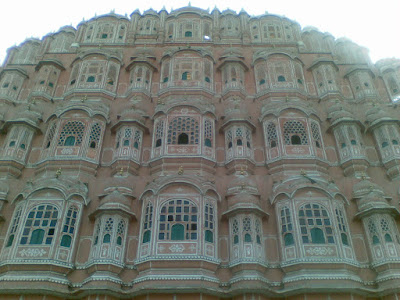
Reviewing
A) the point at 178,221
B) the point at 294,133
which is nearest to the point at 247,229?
the point at 178,221

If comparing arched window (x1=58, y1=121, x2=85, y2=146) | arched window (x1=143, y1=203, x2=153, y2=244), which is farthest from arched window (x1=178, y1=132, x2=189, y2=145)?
arched window (x1=58, y1=121, x2=85, y2=146)

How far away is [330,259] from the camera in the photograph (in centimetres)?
1433

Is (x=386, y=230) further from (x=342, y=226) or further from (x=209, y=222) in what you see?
(x=209, y=222)

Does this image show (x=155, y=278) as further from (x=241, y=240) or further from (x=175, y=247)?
(x=241, y=240)

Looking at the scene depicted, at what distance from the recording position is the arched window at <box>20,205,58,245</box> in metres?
14.9

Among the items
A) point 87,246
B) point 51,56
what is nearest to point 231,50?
point 51,56

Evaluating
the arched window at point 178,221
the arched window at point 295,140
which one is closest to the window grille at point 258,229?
the arched window at point 178,221

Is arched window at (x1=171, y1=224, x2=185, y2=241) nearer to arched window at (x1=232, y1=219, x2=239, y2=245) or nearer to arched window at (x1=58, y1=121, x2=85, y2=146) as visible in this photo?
arched window at (x1=232, y1=219, x2=239, y2=245)

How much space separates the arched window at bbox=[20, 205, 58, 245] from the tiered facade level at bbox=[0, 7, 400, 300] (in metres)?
0.06

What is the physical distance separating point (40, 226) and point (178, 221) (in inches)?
219

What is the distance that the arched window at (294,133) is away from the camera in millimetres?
18859

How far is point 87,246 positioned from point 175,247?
3.76 meters

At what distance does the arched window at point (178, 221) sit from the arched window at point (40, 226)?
4.39 meters

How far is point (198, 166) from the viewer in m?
18.0
